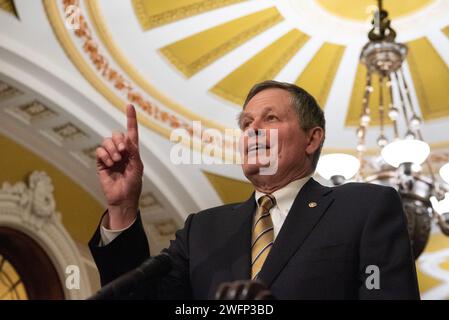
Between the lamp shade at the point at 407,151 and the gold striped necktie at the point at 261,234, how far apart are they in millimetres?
2636

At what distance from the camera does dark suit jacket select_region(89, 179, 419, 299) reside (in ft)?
4.28

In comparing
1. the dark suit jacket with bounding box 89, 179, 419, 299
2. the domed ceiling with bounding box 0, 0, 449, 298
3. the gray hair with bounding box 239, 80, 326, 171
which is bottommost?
the dark suit jacket with bounding box 89, 179, 419, 299

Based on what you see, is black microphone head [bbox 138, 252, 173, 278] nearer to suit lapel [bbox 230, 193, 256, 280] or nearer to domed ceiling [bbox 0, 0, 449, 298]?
suit lapel [bbox 230, 193, 256, 280]

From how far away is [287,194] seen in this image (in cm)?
159

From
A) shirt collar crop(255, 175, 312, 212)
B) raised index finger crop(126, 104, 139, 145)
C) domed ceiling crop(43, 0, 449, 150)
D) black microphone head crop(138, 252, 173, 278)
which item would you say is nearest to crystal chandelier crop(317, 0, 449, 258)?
domed ceiling crop(43, 0, 449, 150)

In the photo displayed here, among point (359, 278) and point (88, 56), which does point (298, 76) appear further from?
point (359, 278)

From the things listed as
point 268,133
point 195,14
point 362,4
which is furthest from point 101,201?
point 268,133

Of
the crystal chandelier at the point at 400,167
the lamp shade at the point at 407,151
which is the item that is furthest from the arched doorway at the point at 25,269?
the lamp shade at the point at 407,151

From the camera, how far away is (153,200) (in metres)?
6.15

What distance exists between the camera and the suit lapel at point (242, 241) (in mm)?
1412

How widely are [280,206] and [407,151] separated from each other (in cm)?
264

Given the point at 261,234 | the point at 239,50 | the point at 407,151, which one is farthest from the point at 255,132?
the point at 239,50

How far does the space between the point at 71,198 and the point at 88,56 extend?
1.48 m

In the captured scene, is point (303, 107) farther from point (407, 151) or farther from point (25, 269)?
point (25, 269)
